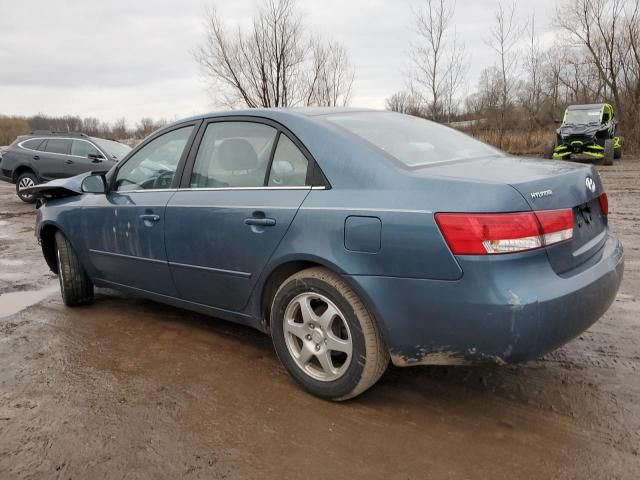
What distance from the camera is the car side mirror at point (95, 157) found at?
12016 mm

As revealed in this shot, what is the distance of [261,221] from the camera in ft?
8.91

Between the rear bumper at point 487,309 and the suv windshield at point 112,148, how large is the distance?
11.4 meters

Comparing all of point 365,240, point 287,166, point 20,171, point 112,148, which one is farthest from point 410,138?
point 20,171

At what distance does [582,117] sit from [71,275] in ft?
61.2

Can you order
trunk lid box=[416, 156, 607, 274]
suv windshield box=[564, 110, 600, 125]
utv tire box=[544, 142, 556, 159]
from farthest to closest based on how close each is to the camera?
utv tire box=[544, 142, 556, 159], suv windshield box=[564, 110, 600, 125], trunk lid box=[416, 156, 607, 274]

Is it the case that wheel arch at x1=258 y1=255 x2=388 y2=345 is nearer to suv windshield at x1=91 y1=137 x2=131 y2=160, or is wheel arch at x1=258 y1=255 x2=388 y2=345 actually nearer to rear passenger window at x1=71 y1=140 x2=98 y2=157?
suv windshield at x1=91 y1=137 x2=131 y2=160

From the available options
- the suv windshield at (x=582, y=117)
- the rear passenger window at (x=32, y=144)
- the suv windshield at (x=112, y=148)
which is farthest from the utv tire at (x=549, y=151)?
the rear passenger window at (x=32, y=144)

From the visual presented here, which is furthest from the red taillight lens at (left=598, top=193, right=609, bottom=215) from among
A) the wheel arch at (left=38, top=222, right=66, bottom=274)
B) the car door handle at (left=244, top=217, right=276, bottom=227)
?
the wheel arch at (left=38, top=222, right=66, bottom=274)

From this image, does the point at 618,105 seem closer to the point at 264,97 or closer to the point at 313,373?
the point at 264,97

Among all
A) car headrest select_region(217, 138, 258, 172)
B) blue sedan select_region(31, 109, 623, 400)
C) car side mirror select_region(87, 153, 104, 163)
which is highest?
car side mirror select_region(87, 153, 104, 163)

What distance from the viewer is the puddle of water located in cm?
439

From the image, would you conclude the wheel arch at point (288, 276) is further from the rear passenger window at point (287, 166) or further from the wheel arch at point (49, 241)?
the wheel arch at point (49, 241)

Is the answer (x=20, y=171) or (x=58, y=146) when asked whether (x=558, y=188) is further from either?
(x=20, y=171)

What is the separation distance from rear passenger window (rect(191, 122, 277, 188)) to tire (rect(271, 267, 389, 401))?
70cm
